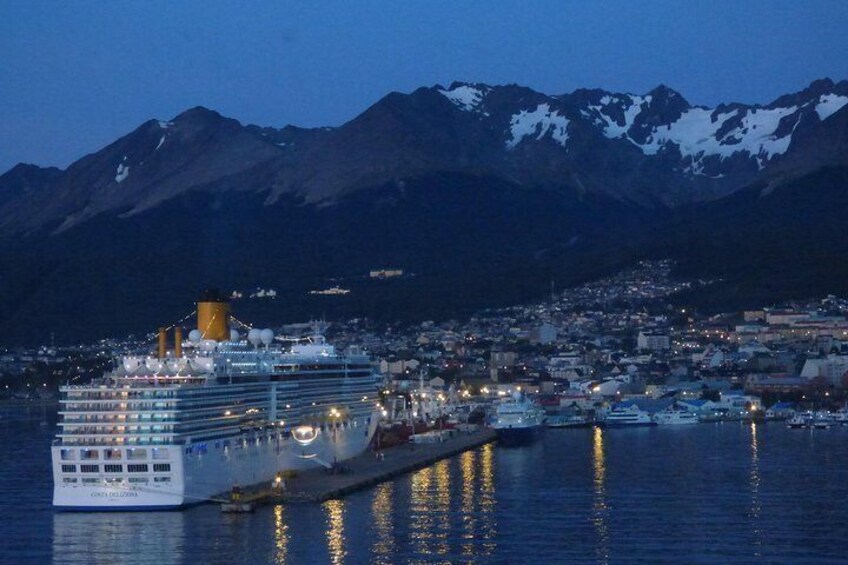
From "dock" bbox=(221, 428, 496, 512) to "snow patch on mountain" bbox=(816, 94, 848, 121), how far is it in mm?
121652

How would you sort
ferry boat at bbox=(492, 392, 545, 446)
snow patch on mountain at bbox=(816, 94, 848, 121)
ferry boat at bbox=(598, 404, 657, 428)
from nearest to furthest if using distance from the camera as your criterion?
1. ferry boat at bbox=(492, 392, 545, 446)
2. ferry boat at bbox=(598, 404, 657, 428)
3. snow patch on mountain at bbox=(816, 94, 848, 121)

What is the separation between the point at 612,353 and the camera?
309ft

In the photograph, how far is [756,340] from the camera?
94438mm

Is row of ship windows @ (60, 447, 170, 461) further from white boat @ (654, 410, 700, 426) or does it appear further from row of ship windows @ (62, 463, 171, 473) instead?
white boat @ (654, 410, 700, 426)

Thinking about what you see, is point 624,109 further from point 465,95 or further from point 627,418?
point 627,418

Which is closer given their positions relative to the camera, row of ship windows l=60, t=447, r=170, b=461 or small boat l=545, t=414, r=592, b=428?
row of ship windows l=60, t=447, r=170, b=461

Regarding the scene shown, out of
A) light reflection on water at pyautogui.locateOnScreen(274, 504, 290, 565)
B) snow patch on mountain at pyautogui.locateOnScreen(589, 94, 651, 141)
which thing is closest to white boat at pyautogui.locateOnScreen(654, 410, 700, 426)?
light reflection on water at pyautogui.locateOnScreen(274, 504, 290, 565)

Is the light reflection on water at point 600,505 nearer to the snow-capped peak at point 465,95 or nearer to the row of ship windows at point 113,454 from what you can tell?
the row of ship windows at point 113,454

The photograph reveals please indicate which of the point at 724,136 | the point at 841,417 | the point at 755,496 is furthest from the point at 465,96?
the point at 755,496

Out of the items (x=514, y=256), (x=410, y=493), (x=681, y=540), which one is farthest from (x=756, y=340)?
(x=681, y=540)

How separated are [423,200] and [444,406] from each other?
8155 centimetres

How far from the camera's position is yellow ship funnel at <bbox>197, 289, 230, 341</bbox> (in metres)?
46.0

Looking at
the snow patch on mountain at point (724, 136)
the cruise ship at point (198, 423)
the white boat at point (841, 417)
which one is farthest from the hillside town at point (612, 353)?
the snow patch on mountain at point (724, 136)

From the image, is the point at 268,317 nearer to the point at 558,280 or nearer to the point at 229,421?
the point at 558,280
